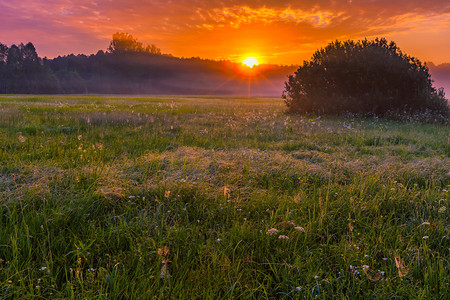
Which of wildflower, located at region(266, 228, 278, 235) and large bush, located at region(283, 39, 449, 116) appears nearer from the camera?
wildflower, located at region(266, 228, 278, 235)

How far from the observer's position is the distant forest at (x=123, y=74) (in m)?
85.6

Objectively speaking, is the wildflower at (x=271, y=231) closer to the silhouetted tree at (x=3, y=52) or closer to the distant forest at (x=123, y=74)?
the distant forest at (x=123, y=74)

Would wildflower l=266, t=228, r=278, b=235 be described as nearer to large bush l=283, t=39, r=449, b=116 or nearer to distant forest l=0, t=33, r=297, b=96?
large bush l=283, t=39, r=449, b=116

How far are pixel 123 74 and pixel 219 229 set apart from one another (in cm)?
12142

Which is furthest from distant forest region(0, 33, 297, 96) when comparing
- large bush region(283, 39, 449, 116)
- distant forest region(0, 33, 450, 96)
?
large bush region(283, 39, 449, 116)

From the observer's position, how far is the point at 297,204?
332cm

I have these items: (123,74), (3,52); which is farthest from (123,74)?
(3,52)

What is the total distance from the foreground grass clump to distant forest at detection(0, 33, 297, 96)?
98.9 meters

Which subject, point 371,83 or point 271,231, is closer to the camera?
point 271,231

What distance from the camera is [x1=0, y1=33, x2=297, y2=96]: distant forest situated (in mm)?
85500

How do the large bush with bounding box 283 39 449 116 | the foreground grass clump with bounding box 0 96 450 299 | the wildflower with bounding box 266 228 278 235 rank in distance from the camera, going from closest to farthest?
the foreground grass clump with bounding box 0 96 450 299 → the wildflower with bounding box 266 228 278 235 → the large bush with bounding box 283 39 449 116

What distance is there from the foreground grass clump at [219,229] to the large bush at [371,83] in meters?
10.2

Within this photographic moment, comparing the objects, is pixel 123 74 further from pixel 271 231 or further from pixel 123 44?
pixel 271 231

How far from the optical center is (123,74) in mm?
111500
